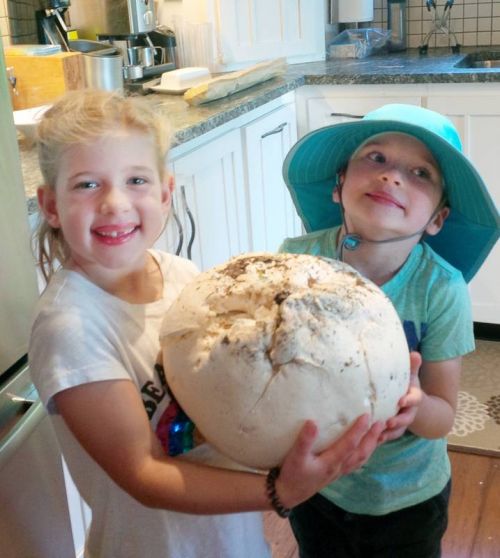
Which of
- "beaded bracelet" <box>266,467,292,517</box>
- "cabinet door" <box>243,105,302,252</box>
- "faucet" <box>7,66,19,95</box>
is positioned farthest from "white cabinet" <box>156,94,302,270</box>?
"beaded bracelet" <box>266,467,292,517</box>

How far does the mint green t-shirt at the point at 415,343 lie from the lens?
1034 millimetres

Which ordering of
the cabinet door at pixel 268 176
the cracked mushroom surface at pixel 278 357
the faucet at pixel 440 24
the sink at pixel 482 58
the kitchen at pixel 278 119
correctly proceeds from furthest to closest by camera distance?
the faucet at pixel 440 24, the sink at pixel 482 58, the cabinet door at pixel 268 176, the kitchen at pixel 278 119, the cracked mushroom surface at pixel 278 357

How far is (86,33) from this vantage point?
7.98 feet

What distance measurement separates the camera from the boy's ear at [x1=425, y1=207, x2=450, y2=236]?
1094mm

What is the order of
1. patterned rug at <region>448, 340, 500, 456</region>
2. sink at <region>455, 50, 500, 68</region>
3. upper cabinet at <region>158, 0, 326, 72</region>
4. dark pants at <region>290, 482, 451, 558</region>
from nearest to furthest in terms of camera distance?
1. dark pants at <region>290, 482, 451, 558</region>
2. patterned rug at <region>448, 340, 500, 456</region>
3. upper cabinet at <region>158, 0, 326, 72</region>
4. sink at <region>455, 50, 500, 68</region>

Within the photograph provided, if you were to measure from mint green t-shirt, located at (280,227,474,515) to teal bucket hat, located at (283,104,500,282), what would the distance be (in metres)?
0.07

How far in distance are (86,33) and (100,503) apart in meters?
1.89

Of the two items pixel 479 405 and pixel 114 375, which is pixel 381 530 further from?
pixel 479 405

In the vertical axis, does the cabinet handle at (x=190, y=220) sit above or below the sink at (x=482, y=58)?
below

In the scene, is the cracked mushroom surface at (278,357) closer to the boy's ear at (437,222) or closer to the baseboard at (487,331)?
the boy's ear at (437,222)

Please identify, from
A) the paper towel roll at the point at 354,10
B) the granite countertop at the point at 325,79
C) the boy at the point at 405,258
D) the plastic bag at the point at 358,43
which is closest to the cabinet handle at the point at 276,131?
the granite countertop at the point at 325,79

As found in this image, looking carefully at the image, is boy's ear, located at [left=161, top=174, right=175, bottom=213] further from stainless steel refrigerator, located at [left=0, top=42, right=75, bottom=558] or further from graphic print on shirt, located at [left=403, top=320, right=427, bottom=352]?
graphic print on shirt, located at [left=403, top=320, right=427, bottom=352]

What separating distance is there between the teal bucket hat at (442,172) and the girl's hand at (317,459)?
45 cm

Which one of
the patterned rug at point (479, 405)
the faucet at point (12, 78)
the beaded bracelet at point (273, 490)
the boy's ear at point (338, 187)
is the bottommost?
the patterned rug at point (479, 405)
